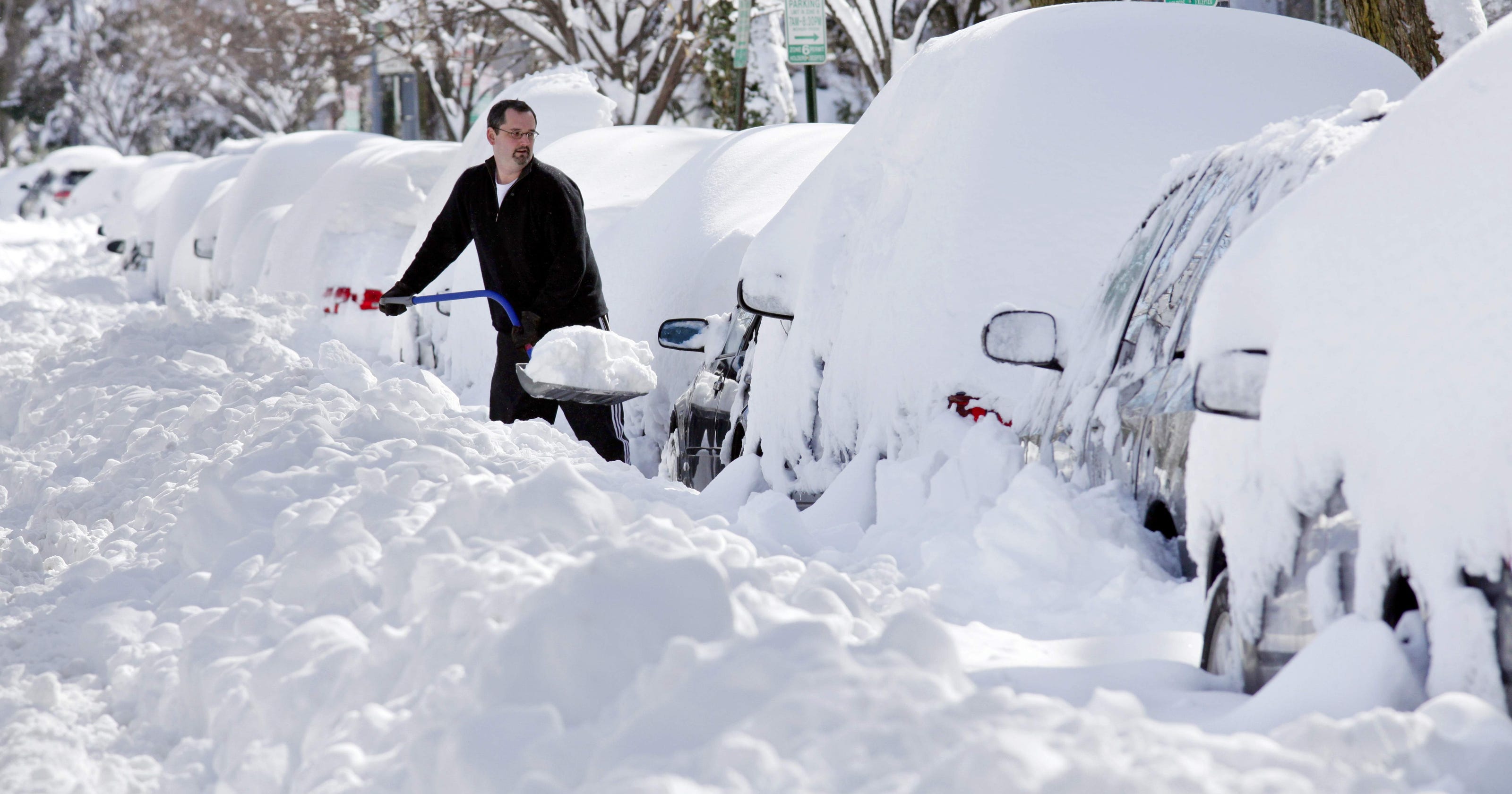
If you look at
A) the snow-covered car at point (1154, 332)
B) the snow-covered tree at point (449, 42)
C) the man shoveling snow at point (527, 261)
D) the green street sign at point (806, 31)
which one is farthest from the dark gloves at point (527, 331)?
the snow-covered tree at point (449, 42)

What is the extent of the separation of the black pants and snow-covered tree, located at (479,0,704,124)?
13.8m

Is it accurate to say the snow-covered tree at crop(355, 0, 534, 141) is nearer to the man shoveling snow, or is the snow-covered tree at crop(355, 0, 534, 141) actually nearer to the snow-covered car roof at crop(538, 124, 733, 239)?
the snow-covered car roof at crop(538, 124, 733, 239)

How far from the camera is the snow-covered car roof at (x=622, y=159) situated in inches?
361

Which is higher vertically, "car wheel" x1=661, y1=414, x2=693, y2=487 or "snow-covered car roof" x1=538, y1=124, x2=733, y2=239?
"snow-covered car roof" x1=538, y1=124, x2=733, y2=239

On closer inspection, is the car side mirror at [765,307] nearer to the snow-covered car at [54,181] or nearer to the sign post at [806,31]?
the sign post at [806,31]

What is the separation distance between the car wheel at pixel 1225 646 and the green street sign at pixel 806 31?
9.01 meters

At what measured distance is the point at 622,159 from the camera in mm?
9820

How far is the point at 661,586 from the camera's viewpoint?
108 inches

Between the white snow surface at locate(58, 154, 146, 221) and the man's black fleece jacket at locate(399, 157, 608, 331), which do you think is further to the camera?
the white snow surface at locate(58, 154, 146, 221)

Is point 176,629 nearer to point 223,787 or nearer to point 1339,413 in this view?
point 223,787

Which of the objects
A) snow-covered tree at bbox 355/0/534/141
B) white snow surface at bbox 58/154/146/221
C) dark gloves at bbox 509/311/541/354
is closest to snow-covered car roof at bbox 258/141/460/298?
dark gloves at bbox 509/311/541/354

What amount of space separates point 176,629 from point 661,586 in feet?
4.86

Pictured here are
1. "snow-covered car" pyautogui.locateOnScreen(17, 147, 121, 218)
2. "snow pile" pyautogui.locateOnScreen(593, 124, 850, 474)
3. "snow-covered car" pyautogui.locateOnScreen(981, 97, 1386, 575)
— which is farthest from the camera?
"snow-covered car" pyautogui.locateOnScreen(17, 147, 121, 218)

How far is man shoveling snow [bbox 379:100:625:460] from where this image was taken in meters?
6.54
